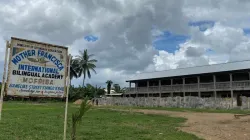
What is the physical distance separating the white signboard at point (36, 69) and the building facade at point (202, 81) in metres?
32.2

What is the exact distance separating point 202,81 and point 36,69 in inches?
1600

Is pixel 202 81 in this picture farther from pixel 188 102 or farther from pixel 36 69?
pixel 36 69

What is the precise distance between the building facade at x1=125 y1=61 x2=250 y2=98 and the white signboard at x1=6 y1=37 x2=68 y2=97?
32250 mm

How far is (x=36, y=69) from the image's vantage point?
20.6ft

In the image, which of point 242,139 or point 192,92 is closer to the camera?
point 242,139

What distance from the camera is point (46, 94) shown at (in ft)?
21.2

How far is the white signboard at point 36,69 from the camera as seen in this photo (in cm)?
601

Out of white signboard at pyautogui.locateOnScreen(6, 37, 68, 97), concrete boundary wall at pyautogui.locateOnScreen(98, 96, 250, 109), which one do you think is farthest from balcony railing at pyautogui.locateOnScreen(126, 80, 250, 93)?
white signboard at pyautogui.locateOnScreen(6, 37, 68, 97)

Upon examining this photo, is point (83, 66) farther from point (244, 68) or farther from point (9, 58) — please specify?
point (9, 58)

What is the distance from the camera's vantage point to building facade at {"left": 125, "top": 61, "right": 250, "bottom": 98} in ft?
122

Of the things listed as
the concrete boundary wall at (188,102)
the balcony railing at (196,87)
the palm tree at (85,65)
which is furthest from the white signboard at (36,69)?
the palm tree at (85,65)

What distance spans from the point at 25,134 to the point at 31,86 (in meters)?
4.29

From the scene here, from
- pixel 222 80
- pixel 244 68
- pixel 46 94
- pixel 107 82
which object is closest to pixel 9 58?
pixel 46 94

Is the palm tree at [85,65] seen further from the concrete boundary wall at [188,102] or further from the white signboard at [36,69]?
the white signboard at [36,69]
